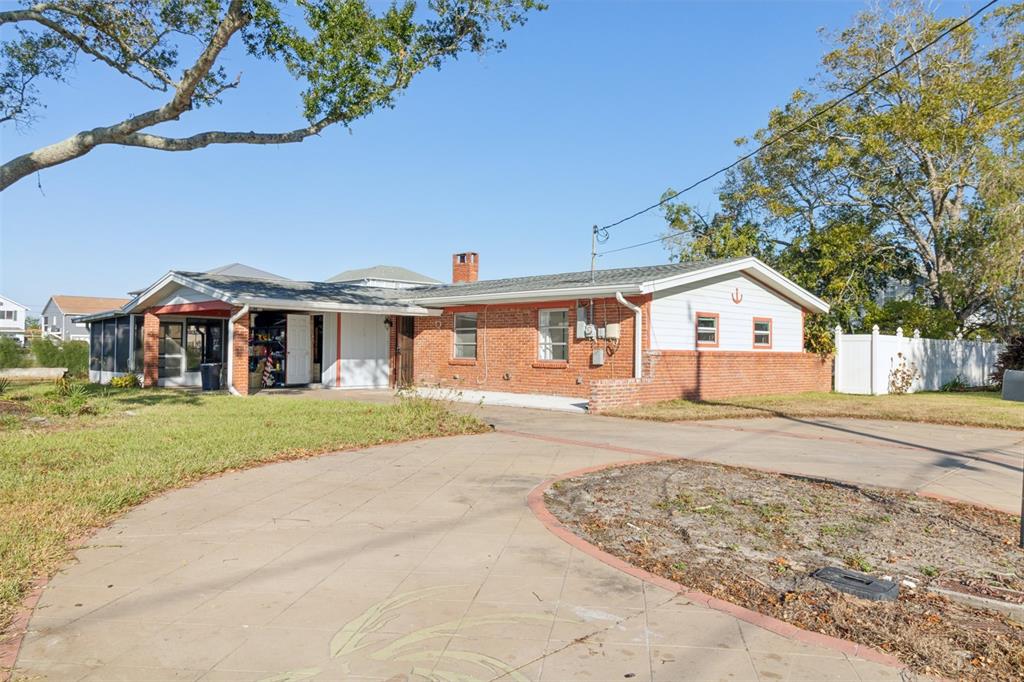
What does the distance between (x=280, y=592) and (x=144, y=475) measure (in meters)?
3.72

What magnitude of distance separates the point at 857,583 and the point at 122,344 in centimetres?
2294

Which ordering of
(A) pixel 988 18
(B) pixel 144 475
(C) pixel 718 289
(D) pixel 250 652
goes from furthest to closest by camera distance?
(A) pixel 988 18, (C) pixel 718 289, (B) pixel 144 475, (D) pixel 250 652

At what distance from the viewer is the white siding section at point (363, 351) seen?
20812mm

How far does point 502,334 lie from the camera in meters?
19.1

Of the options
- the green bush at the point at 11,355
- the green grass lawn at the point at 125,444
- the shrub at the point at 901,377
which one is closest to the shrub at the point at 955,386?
the shrub at the point at 901,377

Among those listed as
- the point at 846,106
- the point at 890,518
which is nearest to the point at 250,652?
the point at 890,518

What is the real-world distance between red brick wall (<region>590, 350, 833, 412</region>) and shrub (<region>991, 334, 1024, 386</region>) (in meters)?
7.66

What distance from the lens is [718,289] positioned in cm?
1811

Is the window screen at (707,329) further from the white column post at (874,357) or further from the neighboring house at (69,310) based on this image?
the neighboring house at (69,310)

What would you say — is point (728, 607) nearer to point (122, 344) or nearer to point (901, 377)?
point (901, 377)

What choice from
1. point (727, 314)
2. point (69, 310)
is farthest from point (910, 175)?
point (69, 310)

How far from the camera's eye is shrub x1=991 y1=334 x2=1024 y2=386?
23431 mm

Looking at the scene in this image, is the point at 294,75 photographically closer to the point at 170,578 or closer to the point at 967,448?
the point at 170,578

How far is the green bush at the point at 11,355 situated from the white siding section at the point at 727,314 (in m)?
27.6
